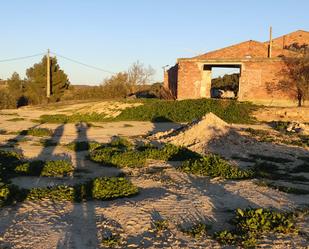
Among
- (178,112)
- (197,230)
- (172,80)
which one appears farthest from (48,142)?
(172,80)

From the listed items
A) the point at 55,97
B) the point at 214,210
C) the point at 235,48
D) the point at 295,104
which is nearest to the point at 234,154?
the point at 214,210

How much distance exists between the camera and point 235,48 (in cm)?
3394

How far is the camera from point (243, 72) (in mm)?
28219

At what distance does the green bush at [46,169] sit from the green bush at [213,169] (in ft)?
9.41

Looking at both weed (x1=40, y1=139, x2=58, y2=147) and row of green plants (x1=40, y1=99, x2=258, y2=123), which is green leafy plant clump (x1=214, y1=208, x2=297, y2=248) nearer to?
weed (x1=40, y1=139, x2=58, y2=147)

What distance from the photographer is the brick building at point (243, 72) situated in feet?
90.1

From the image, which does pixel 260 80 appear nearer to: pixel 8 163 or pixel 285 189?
pixel 285 189

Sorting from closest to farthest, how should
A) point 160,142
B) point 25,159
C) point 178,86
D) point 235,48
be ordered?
point 25,159 → point 160,142 → point 178,86 → point 235,48

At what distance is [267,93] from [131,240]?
78.0 ft

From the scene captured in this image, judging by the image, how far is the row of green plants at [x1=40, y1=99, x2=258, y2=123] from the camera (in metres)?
24.8

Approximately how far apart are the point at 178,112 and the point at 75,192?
1841 cm

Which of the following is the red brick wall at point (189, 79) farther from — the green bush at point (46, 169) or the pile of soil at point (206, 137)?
the green bush at point (46, 169)

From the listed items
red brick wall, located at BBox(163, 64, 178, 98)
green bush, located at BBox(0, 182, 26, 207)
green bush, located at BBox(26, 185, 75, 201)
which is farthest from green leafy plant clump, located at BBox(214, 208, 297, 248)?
red brick wall, located at BBox(163, 64, 178, 98)

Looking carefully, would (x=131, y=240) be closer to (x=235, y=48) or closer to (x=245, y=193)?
(x=245, y=193)
